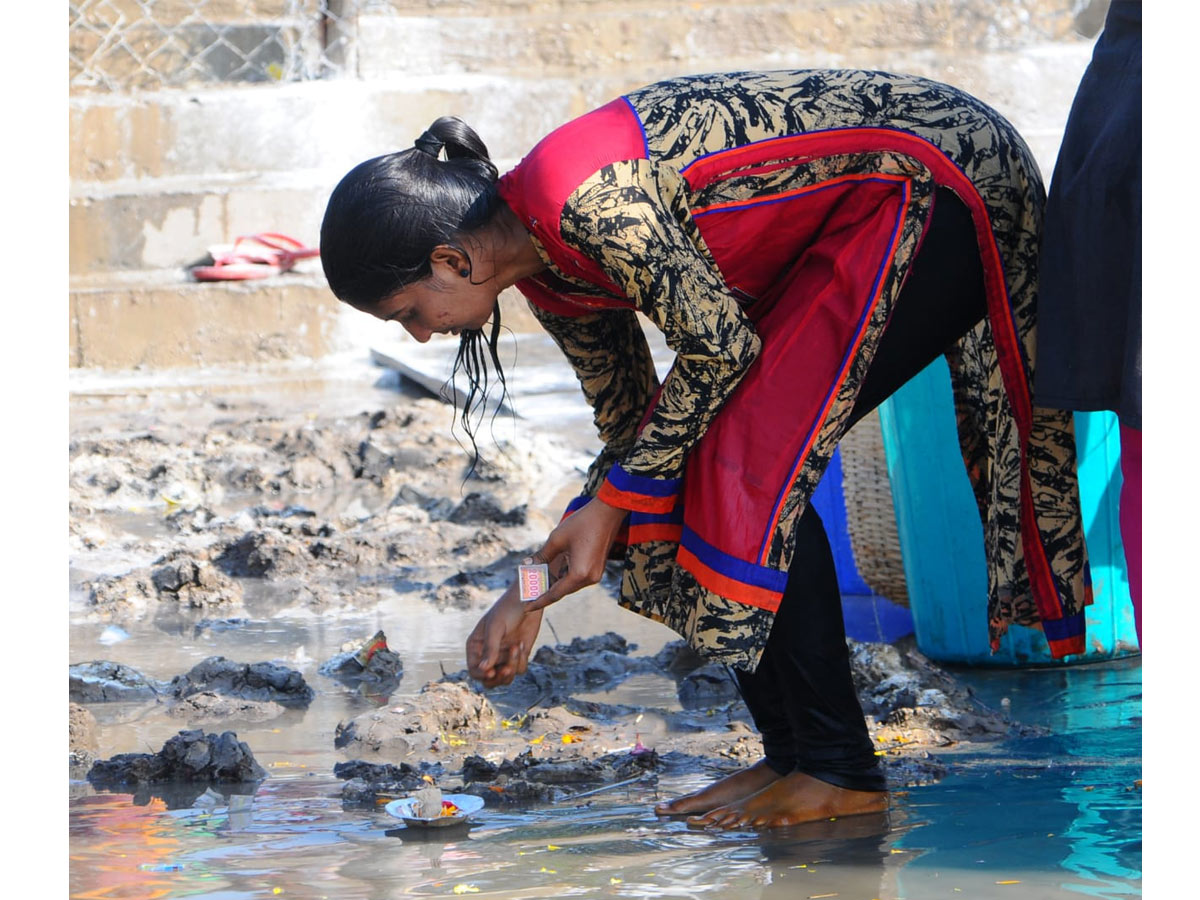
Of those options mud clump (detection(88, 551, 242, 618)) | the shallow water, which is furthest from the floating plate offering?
mud clump (detection(88, 551, 242, 618))

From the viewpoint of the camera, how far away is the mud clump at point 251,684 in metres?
3.17

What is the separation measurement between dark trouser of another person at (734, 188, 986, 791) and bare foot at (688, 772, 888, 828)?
0.7 inches

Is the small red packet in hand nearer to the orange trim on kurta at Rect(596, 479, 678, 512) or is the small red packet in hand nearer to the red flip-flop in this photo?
the orange trim on kurta at Rect(596, 479, 678, 512)

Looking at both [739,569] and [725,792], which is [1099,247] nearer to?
[739,569]

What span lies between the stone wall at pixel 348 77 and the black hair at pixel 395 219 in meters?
6.06

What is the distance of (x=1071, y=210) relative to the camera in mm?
2055

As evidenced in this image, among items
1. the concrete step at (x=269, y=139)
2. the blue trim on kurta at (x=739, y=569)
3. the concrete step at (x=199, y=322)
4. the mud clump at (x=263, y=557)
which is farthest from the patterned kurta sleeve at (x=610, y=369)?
the concrete step at (x=269, y=139)

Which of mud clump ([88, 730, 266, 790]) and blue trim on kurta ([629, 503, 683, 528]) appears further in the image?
mud clump ([88, 730, 266, 790])

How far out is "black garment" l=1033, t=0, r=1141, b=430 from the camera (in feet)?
Result: 6.40

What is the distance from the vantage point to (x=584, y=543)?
7.41 ft

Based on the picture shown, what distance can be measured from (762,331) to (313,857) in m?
1.09

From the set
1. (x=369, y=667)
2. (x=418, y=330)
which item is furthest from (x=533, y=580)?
(x=369, y=667)

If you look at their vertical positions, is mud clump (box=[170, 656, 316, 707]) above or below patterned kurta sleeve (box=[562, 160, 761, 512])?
below

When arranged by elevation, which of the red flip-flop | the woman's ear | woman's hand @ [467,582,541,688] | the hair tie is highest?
the red flip-flop
